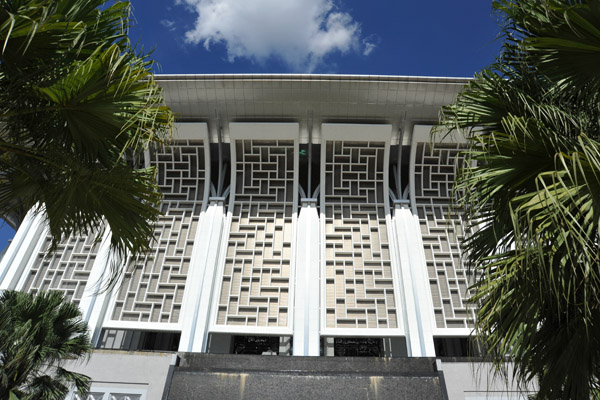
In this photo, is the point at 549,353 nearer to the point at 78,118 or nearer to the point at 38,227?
the point at 78,118

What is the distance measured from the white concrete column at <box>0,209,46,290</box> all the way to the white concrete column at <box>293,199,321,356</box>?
752cm

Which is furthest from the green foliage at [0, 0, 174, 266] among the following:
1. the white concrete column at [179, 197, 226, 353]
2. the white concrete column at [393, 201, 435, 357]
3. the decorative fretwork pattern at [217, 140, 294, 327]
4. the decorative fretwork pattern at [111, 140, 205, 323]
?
the white concrete column at [393, 201, 435, 357]

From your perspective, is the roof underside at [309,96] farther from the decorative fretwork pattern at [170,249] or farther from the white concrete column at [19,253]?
the white concrete column at [19,253]

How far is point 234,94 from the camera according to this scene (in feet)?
40.3

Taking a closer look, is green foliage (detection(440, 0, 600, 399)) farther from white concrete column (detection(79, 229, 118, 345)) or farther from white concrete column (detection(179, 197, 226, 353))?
white concrete column (detection(79, 229, 118, 345))

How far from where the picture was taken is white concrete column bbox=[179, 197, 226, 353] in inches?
411

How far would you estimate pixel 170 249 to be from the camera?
12164 mm

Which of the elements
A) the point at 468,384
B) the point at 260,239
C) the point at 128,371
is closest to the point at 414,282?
the point at 468,384

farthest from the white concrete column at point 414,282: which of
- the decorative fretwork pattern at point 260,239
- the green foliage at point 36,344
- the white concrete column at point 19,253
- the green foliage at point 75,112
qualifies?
the white concrete column at point 19,253

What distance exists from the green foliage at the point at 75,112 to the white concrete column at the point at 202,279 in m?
7.48

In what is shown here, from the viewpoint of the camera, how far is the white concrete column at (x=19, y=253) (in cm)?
1152

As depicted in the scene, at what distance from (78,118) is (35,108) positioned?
0.30 m

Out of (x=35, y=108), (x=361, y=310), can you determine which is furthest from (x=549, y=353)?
(x=361, y=310)

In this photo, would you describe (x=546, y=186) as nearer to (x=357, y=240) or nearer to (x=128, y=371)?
(x=128, y=371)
